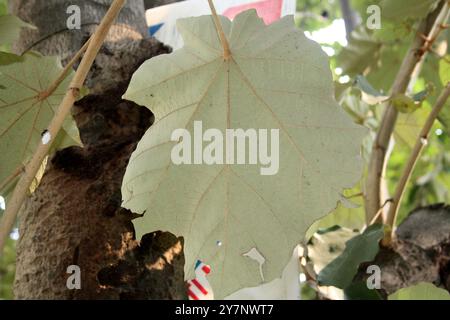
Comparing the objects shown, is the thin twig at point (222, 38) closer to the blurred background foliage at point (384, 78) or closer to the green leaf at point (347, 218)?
the blurred background foliage at point (384, 78)

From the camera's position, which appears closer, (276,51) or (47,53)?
(276,51)

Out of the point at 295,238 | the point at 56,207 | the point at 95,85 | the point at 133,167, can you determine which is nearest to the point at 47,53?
the point at 95,85

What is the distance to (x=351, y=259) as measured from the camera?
82 cm

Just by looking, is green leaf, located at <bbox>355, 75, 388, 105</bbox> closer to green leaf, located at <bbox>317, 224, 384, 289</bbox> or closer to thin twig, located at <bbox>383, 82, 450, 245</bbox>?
thin twig, located at <bbox>383, 82, 450, 245</bbox>

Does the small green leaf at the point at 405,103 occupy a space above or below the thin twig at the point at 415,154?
above

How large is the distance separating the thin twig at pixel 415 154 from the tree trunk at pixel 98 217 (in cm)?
34

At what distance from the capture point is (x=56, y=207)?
76cm

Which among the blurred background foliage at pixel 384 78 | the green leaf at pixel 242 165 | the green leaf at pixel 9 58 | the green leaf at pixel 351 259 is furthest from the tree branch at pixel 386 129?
the green leaf at pixel 9 58

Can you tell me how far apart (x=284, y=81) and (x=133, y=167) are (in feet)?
0.52

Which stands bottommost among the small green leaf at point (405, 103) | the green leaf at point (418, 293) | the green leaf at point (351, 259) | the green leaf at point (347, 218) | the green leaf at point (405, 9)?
the green leaf at point (418, 293)

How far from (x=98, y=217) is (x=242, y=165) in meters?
0.23

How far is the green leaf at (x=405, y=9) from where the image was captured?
0.92 meters

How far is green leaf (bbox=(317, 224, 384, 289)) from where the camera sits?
31.7 inches
